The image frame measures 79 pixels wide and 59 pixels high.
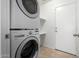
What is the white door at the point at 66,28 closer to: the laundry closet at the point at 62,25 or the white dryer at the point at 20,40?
the laundry closet at the point at 62,25

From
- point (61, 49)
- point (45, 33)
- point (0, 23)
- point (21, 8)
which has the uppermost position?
point (21, 8)

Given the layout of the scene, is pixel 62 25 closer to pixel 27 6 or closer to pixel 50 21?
pixel 50 21

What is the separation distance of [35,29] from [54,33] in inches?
86.7

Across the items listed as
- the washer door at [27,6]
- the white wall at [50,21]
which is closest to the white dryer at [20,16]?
the washer door at [27,6]

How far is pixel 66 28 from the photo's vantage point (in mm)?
→ 2824

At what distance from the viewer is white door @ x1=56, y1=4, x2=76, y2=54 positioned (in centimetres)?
261

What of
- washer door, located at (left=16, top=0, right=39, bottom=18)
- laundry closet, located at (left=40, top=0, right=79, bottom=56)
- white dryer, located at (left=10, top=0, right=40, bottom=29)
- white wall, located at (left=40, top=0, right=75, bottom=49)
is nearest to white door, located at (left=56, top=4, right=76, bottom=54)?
laundry closet, located at (left=40, top=0, right=79, bottom=56)

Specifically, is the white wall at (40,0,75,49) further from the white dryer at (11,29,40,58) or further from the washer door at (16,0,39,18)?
the white dryer at (11,29,40,58)

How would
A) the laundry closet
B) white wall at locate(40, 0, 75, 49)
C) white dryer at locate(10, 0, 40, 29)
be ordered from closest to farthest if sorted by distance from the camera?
white dryer at locate(10, 0, 40, 29), the laundry closet, white wall at locate(40, 0, 75, 49)

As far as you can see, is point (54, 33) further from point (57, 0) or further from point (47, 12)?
point (57, 0)

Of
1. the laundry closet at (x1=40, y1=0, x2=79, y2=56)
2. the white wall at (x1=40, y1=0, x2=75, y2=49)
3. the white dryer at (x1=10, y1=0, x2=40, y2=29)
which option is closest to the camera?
the white dryer at (x1=10, y1=0, x2=40, y2=29)

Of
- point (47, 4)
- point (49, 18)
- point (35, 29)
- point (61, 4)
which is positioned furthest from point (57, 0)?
point (35, 29)

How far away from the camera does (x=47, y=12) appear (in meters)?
3.64

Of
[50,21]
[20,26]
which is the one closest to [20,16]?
[20,26]
